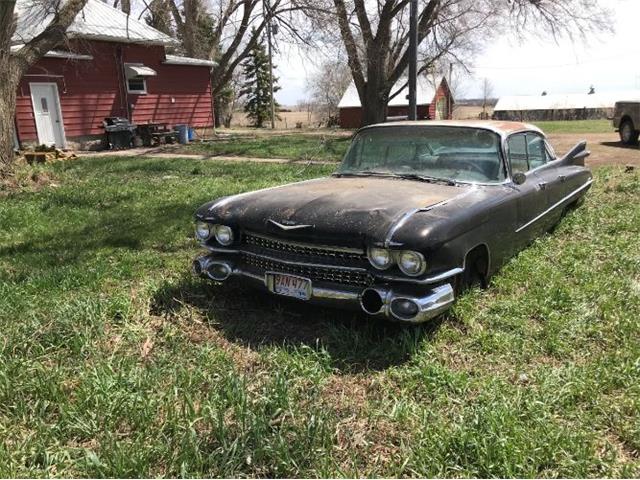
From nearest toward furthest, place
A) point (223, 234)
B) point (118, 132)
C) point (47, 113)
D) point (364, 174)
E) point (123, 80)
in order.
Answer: point (223, 234), point (364, 174), point (47, 113), point (118, 132), point (123, 80)

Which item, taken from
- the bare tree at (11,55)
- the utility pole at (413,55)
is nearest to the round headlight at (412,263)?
the utility pole at (413,55)

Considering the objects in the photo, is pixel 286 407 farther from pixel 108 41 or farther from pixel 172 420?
pixel 108 41

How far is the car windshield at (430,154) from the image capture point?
4672mm

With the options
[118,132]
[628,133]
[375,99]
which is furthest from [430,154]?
[375,99]

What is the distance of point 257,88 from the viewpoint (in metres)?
52.0

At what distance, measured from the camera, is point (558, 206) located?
19.7 ft

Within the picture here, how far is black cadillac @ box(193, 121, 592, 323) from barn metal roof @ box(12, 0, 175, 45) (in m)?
14.5

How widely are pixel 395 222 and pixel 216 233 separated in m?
1.45

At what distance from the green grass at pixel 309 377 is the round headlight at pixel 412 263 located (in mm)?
462

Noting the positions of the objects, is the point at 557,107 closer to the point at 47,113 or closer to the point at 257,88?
the point at 257,88

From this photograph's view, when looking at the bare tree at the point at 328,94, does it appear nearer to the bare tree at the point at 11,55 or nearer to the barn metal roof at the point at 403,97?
the barn metal roof at the point at 403,97

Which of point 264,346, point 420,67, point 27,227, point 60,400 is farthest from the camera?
point 420,67

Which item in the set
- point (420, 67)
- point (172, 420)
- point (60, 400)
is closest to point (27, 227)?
point (60, 400)

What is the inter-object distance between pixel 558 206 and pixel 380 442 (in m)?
4.20
